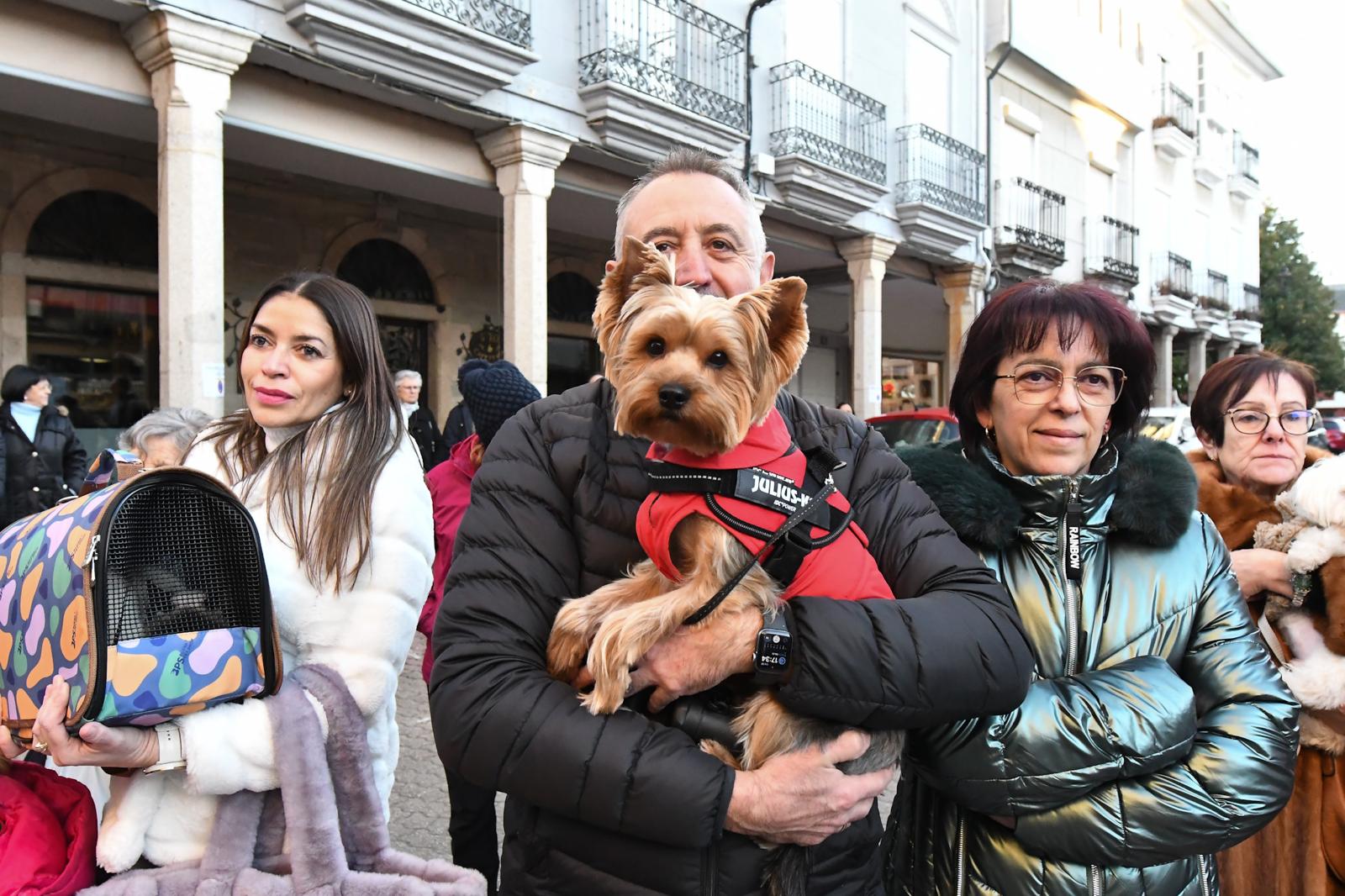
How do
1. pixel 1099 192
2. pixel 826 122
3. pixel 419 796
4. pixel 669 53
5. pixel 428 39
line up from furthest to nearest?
pixel 1099 192
pixel 826 122
pixel 669 53
pixel 428 39
pixel 419 796

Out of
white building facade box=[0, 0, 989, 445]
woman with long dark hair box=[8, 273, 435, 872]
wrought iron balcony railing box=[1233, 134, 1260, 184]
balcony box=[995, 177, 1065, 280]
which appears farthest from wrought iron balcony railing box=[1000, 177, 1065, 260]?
woman with long dark hair box=[8, 273, 435, 872]

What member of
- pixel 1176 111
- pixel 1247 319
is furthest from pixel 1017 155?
pixel 1247 319

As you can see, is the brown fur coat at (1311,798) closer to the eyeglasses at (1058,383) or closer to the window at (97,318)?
the eyeglasses at (1058,383)

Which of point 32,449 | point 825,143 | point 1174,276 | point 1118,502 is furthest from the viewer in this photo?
point 1174,276

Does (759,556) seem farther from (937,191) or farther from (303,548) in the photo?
(937,191)

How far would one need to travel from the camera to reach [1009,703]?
4.97ft

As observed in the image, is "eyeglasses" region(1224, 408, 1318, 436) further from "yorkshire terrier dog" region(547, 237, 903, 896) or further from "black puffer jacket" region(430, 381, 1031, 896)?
"yorkshire terrier dog" region(547, 237, 903, 896)

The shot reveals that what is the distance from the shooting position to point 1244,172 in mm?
29281

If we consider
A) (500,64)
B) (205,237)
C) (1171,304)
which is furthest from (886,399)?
(205,237)

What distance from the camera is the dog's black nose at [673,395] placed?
1.59m

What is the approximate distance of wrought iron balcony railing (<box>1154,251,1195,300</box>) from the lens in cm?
2359

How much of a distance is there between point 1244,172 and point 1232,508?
33.2 meters

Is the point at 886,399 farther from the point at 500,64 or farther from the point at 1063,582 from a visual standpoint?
the point at 1063,582

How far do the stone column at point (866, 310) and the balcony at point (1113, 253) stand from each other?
821 centimetres
